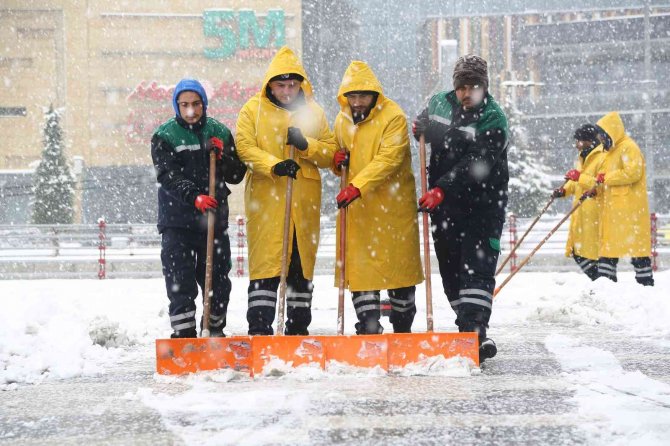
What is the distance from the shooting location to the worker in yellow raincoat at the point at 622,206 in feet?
28.5

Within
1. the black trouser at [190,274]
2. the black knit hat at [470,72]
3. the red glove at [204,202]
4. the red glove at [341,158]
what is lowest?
the black trouser at [190,274]

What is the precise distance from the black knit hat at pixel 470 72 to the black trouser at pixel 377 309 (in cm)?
141

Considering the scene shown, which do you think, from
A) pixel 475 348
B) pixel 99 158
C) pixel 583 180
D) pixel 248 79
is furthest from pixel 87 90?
pixel 475 348

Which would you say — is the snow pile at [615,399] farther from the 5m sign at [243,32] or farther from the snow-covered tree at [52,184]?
the 5m sign at [243,32]

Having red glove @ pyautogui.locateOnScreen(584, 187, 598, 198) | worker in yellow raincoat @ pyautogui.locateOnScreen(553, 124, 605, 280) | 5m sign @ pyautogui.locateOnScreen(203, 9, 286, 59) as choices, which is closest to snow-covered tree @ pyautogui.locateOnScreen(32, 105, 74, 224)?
5m sign @ pyautogui.locateOnScreen(203, 9, 286, 59)

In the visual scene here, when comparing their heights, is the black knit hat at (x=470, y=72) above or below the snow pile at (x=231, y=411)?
above

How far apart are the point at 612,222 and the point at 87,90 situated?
38.6m

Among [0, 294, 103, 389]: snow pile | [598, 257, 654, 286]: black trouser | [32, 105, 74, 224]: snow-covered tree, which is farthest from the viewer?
[32, 105, 74, 224]: snow-covered tree

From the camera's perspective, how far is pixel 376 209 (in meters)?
5.57

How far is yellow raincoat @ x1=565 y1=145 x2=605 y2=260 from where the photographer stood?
9117 millimetres

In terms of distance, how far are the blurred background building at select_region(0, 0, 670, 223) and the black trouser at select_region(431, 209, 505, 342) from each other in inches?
1464

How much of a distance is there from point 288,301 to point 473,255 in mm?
1277

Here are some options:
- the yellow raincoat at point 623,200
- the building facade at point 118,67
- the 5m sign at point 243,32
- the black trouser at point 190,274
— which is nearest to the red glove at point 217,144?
the black trouser at point 190,274

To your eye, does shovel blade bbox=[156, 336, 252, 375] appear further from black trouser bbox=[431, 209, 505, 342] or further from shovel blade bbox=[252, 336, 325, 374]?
black trouser bbox=[431, 209, 505, 342]
